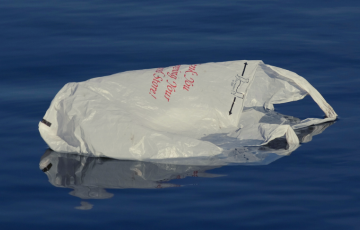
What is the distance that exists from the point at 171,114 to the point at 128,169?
647 millimetres

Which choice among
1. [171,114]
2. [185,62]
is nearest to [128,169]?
[171,114]

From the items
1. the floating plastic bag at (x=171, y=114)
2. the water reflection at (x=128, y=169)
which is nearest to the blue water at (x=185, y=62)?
the water reflection at (x=128, y=169)

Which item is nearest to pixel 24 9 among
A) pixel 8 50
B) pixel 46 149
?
pixel 8 50

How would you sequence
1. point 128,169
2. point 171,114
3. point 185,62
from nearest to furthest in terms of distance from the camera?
point 128,169 → point 171,114 → point 185,62

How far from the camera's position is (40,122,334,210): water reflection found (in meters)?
3.08

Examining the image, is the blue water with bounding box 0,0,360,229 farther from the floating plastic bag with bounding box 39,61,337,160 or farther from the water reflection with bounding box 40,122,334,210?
the floating plastic bag with bounding box 39,61,337,160

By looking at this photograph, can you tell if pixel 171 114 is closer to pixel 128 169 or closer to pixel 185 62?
pixel 128 169

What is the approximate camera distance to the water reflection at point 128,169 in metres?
3.08

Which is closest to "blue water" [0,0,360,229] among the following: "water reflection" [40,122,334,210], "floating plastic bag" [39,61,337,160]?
"water reflection" [40,122,334,210]

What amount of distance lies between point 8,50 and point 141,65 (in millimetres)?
1571

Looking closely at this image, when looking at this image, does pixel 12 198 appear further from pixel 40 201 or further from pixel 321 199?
pixel 321 199

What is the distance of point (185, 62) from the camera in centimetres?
522

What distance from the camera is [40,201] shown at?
291 cm

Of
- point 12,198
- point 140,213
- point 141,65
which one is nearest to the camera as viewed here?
point 140,213
